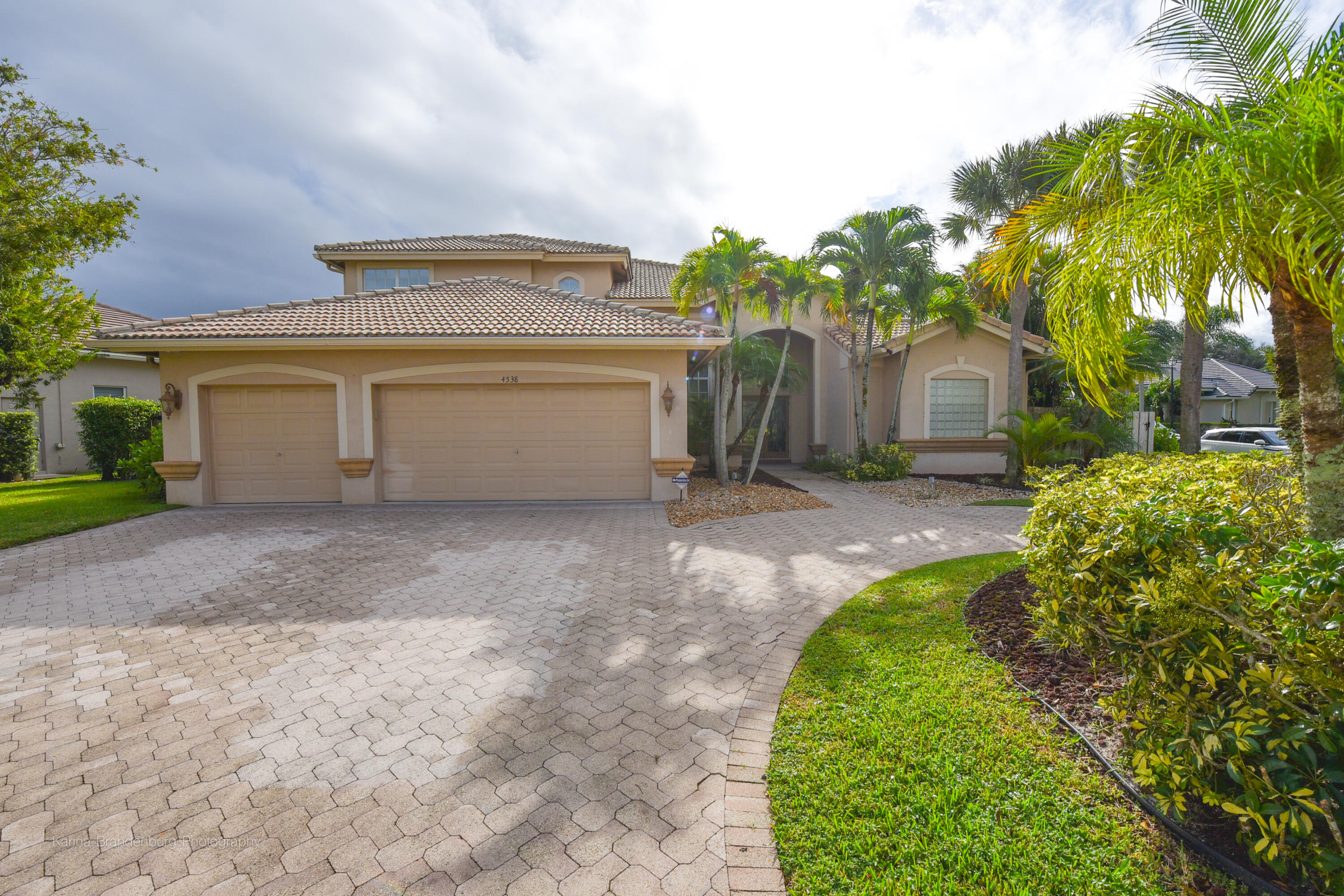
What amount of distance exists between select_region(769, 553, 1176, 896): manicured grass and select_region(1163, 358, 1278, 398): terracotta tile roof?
3333cm

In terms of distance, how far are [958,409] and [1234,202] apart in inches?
579

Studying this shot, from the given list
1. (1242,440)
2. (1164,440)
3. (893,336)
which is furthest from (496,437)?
(1242,440)

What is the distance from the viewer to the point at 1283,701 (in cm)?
214

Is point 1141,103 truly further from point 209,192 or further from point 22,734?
A: point 209,192

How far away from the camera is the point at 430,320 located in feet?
40.4

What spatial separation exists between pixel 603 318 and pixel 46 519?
1072 centimetres

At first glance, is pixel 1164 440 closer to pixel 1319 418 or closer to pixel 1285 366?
pixel 1285 366

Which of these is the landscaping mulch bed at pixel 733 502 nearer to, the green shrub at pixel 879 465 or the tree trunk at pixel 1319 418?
the green shrub at pixel 879 465

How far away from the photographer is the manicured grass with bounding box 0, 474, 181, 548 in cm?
941

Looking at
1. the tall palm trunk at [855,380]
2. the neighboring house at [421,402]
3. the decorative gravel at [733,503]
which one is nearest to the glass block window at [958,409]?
the tall palm trunk at [855,380]

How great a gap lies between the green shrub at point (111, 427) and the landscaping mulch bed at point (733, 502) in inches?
635

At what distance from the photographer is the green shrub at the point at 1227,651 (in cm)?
205

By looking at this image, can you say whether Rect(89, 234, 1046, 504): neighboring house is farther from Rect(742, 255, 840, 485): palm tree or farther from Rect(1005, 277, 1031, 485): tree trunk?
Rect(1005, 277, 1031, 485): tree trunk

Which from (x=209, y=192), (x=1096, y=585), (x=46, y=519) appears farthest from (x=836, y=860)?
(x=209, y=192)
